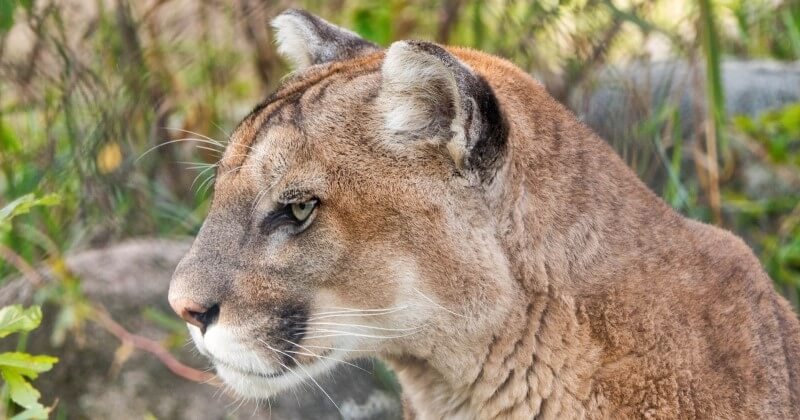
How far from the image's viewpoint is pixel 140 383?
4.93 meters

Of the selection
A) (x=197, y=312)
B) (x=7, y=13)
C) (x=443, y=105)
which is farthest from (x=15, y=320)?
(x=7, y=13)

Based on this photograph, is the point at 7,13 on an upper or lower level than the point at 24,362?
upper

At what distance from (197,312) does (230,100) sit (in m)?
3.68

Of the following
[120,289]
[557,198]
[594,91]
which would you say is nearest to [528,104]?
[557,198]

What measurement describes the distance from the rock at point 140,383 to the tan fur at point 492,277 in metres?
1.40

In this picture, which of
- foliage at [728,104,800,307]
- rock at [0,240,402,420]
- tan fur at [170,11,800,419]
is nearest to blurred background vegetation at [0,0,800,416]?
foliage at [728,104,800,307]

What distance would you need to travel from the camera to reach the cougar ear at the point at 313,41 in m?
4.09

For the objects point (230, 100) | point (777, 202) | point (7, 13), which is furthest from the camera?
point (230, 100)

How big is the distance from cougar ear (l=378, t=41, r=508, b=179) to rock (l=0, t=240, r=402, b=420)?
5.65ft

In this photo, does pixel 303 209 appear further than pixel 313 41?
Result: No

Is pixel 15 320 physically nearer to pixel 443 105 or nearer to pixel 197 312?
pixel 197 312

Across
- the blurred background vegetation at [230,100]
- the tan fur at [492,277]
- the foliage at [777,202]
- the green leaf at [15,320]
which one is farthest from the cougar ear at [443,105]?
the foliage at [777,202]

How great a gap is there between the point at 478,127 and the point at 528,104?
0.40m

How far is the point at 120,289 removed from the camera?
529 centimetres
